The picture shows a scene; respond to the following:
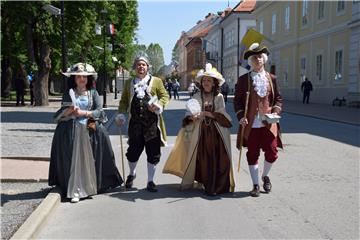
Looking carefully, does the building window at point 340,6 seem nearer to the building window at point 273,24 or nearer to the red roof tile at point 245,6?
the building window at point 273,24

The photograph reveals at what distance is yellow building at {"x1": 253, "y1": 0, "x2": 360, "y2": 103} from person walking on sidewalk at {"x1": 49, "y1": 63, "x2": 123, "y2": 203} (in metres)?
23.6

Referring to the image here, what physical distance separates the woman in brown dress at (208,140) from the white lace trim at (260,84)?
46 centimetres

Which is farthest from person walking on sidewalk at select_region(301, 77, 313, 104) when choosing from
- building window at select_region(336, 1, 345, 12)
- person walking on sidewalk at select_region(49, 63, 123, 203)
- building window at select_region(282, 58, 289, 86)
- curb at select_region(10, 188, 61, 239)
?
curb at select_region(10, 188, 61, 239)

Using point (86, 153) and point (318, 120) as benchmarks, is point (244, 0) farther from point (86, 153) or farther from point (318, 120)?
point (86, 153)

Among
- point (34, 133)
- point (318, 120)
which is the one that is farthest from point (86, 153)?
point (318, 120)

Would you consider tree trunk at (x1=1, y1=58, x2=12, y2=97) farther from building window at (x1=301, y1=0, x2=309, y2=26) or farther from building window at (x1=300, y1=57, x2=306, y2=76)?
building window at (x1=301, y1=0, x2=309, y2=26)

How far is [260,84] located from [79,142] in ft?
8.32

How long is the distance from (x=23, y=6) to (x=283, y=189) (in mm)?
20155

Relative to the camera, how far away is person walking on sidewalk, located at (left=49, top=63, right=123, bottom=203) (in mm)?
6613

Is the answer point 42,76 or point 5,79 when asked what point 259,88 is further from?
point 5,79

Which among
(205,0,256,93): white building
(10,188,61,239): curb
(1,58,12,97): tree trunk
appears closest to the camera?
(10,188,61,239): curb

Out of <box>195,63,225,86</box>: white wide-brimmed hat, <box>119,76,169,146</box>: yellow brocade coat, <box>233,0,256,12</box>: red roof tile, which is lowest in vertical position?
<box>119,76,169,146</box>: yellow brocade coat

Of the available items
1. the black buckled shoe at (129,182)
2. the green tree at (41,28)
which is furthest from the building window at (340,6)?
the black buckled shoe at (129,182)

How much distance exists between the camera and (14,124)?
1723cm
